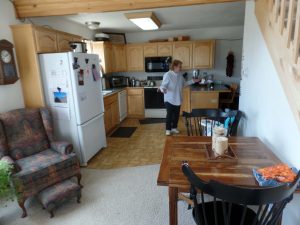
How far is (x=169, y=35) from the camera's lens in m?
5.60

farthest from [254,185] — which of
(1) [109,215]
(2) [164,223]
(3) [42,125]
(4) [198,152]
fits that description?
(3) [42,125]

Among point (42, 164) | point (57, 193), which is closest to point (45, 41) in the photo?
point (42, 164)

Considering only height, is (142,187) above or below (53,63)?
below

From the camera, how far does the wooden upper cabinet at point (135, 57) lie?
18.0 ft

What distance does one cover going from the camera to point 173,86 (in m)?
3.90

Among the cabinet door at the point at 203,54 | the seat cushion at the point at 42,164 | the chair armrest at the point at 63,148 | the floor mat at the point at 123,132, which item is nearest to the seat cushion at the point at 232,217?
the seat cushion at the point at 42,164

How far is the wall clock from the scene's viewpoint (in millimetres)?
2472

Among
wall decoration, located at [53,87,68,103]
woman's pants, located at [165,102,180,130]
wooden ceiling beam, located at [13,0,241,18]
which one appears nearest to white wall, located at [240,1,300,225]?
wooden ceiling beam, located at [13,0,241,18]

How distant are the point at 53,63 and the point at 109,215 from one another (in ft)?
6.63

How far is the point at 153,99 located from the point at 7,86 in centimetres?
335

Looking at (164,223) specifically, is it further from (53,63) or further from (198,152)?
(53,63)

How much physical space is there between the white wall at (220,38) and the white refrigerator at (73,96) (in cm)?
280

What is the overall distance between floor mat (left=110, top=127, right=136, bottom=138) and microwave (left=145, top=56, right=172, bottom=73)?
173 cm

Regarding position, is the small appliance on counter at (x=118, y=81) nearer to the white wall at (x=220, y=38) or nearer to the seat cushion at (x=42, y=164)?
the white wall at (x=220, y=38)
